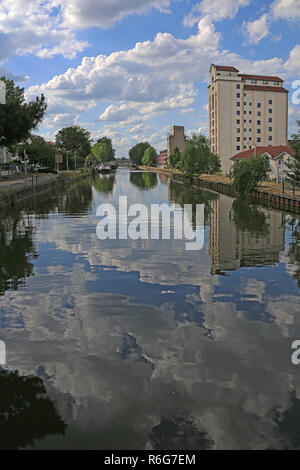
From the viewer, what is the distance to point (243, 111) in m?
123

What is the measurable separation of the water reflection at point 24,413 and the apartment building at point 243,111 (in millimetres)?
113786

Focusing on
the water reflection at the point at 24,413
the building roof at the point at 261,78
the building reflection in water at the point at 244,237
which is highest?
the building roof at the point at 261,78

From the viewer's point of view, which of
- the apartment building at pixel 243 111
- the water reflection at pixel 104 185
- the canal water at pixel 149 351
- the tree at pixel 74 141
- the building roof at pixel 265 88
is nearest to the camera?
the canal water at pixel 149 351

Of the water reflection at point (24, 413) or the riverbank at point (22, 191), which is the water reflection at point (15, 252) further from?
the riverbank at point (22, 191)

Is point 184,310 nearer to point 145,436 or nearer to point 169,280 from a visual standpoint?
point 169,280

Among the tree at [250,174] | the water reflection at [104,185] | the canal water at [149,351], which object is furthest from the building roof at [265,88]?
the canal water at [149,351]

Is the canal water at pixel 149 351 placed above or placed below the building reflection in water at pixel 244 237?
below

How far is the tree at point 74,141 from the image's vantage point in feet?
512

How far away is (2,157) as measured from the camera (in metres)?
94.6

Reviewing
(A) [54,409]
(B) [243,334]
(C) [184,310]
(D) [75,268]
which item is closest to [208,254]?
(D) [75,268]

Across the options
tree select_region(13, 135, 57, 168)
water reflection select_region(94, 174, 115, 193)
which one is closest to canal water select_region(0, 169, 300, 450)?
water reflection select_region(94, 174, 115, 193)

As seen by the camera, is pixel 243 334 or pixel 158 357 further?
pixel 243 334

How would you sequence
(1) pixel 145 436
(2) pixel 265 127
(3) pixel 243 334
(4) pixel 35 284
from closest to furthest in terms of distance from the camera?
1. (1) pixel 145 436
2. (3) pixel 243 334
3. (4) pixel 35 284
4. (2) pixel 265 127
